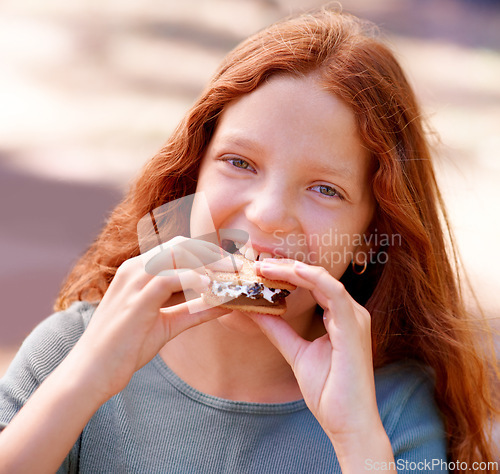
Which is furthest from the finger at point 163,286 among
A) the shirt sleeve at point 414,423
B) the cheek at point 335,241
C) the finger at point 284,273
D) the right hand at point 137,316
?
the shirt sleeve at point 414,423

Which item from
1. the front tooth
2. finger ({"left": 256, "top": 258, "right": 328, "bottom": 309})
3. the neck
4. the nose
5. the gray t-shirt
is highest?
the nose

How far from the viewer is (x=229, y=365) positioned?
2.15 metres

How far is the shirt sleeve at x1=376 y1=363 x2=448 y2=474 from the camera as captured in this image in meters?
2.05

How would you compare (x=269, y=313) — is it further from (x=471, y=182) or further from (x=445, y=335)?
(x=471, y=182)

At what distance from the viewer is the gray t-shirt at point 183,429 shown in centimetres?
193

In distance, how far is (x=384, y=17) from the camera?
3541 millimetres

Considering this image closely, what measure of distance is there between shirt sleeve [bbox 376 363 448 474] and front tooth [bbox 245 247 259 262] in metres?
0.82

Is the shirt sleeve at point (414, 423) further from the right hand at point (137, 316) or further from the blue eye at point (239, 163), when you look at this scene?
the blue eye at point (239, 163)

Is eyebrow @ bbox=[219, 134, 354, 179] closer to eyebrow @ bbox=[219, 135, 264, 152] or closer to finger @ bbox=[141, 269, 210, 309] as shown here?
eyebrow @ bbox=[219, 135, 264, 152]

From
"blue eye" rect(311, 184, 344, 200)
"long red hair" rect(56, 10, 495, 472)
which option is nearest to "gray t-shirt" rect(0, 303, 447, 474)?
"long red hair" rect(56, 10, 495, 472)

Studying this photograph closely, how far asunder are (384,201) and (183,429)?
1.15m

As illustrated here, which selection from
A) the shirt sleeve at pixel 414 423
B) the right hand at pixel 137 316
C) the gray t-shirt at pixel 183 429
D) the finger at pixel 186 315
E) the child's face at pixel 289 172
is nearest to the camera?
the right hand at pixel 137 316

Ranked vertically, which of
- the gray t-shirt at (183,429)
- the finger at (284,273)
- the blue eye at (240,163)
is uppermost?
the blue eye at (240,163)

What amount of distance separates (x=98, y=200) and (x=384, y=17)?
2198 millimetres
